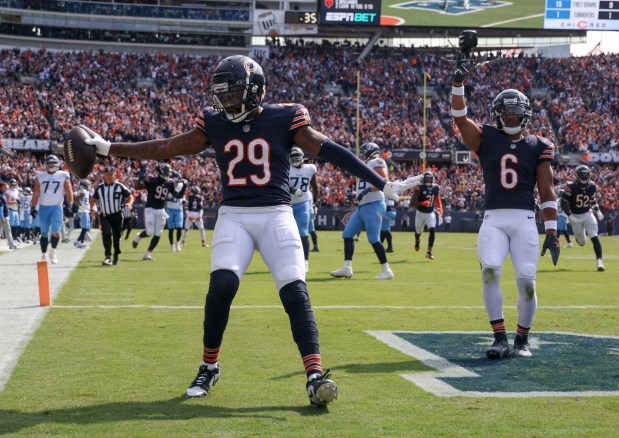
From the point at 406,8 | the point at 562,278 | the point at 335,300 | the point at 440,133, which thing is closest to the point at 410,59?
the point at 406,8

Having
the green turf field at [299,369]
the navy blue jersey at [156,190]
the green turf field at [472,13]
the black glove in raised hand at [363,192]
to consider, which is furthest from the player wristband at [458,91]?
the green turf field at [472,13]

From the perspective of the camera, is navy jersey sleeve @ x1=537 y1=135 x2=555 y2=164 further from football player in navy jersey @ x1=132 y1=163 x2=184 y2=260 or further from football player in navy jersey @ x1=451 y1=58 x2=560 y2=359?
football player in navy jersey @ x1=132 y1=163 x2=184 y2=260

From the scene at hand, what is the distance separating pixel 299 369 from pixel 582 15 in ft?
173

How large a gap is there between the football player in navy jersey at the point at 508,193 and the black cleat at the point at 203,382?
7.78 ft

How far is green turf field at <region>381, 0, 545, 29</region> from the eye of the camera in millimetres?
53219

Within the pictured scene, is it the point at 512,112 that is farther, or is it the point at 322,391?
the point at 512,112

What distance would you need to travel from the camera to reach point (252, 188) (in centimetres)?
520

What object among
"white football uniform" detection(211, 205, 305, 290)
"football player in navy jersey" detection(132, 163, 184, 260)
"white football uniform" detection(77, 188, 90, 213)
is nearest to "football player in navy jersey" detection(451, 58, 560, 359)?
"white football uniform" detection(211, 205, 305, 290)

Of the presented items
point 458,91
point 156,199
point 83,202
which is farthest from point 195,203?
point 458,91

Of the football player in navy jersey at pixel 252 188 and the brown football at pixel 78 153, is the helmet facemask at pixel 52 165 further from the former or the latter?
the football player in navy jersey at pixel 252 188

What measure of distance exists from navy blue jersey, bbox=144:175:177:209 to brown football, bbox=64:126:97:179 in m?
12.8

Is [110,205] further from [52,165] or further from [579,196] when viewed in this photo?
[579,196]

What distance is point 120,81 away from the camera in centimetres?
5009

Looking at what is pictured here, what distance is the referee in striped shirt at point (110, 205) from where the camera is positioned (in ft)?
52.8
